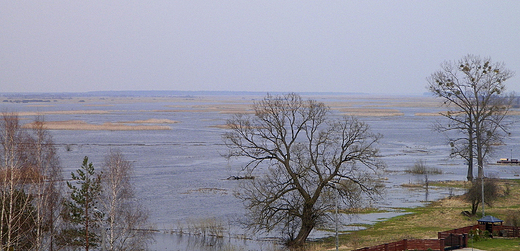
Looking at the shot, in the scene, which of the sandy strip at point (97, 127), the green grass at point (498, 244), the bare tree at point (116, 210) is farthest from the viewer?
the sandy strip at point (97, 127)

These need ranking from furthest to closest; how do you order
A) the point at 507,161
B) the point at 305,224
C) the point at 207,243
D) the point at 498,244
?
the point at 507,161 < the point at 207,243 < the point at 305,224 < the point at 498,244

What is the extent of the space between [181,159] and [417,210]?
33.3 meters

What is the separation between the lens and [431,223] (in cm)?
3378

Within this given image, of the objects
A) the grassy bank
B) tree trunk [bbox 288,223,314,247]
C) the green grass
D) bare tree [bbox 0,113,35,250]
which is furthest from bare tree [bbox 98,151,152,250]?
the green grass

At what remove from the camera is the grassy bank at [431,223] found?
28312 millimetres

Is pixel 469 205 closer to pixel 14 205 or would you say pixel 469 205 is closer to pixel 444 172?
pixel 444 172

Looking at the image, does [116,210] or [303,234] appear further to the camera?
[303,234]

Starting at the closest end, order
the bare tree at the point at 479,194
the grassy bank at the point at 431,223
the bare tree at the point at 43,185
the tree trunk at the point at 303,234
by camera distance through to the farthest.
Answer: the bare tree at the point at 43,185
the grassy bank at the point at 431,223
the tree trunk at the point at 303,234
the bare tree at the point at 479,194

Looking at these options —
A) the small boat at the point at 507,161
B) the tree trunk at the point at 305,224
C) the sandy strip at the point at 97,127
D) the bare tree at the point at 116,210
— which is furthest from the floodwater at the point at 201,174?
the bare tree at the point at 116,210

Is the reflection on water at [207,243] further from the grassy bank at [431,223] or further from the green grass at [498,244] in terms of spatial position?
the green grass at [498,244]

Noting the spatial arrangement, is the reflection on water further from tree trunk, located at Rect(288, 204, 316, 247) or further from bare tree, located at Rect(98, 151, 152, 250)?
bare tree, located at Rect(98, 151, 152, 250)

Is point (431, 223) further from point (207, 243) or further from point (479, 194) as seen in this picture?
point (207, 243)

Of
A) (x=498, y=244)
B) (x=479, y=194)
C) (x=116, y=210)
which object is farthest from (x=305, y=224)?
(x=479, y=194)

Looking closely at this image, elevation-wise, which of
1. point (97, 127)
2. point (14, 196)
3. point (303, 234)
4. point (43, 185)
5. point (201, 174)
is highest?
point (43, 185)
